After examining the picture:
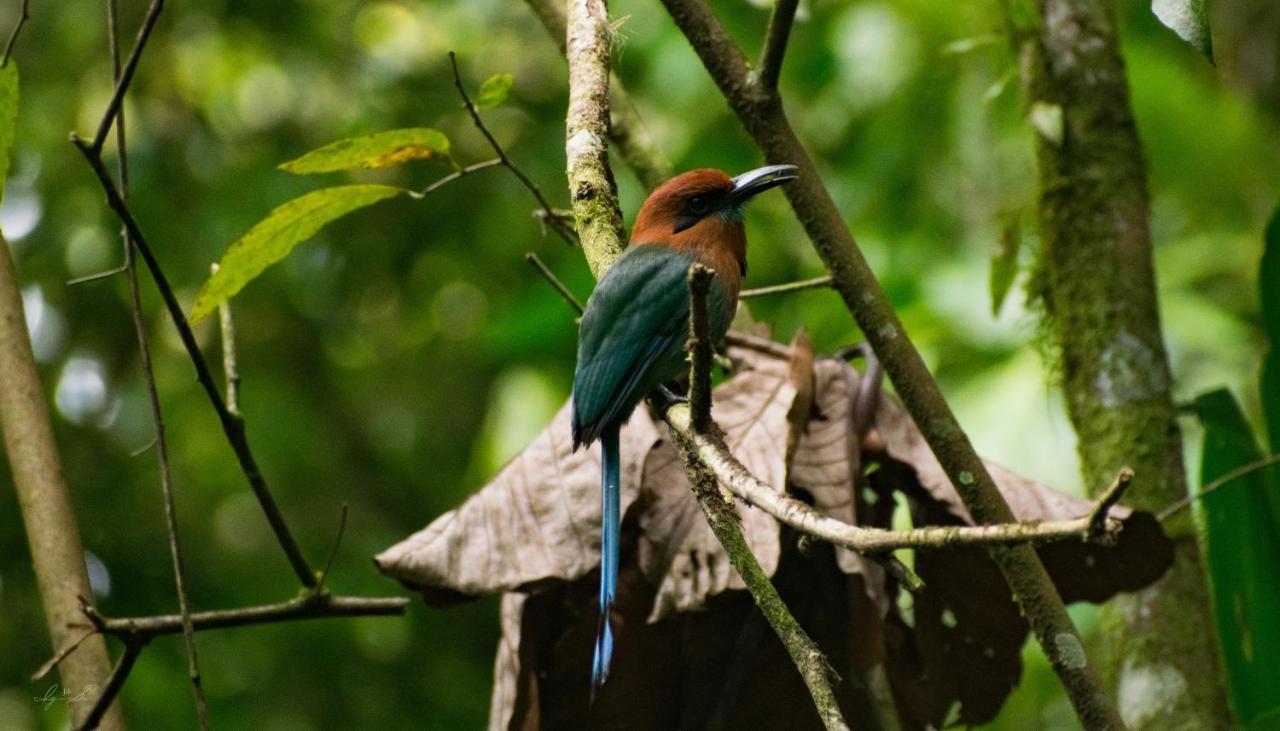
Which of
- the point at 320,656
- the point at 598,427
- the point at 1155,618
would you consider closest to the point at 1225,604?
the point at 1155,618

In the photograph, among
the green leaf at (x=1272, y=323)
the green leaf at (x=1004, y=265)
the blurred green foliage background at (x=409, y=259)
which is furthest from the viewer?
the blurred green foliage background at (x=409, y=259)

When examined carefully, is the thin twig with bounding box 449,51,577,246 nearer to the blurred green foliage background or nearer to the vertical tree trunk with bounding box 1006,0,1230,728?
the vertical tree trunk with bounding box 1006,0,1230,728

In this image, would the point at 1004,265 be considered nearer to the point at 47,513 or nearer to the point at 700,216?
the point at 700,216

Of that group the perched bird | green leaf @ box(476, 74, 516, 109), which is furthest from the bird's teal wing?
green leaf @ box(476, 74, 516, 109)

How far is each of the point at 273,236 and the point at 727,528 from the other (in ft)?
4.38

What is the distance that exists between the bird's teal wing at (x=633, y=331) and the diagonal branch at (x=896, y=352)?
1.37 ft

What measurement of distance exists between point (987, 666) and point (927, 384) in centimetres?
64

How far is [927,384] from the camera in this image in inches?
95.5

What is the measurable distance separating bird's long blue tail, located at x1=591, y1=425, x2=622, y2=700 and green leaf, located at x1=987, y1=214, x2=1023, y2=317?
1.11m

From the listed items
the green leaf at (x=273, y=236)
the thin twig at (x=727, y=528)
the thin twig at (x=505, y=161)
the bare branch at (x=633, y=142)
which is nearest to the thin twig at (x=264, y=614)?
the green leaf at (x=273, y=236)

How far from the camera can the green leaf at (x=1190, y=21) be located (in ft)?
5.09

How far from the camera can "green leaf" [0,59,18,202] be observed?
2.26 m

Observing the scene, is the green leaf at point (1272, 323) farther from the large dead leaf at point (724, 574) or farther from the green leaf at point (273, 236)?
the green leaf at point (273, 236)

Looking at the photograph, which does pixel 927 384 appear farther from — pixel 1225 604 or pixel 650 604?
pixel 1225 604
